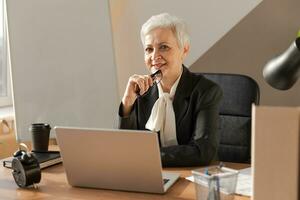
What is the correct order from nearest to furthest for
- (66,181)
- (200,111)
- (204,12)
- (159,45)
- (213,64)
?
(66,181), (200,111), (159,45), (204,12), (213,64)

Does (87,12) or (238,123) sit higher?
(87,12)

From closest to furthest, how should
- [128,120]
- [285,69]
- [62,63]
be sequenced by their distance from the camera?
[285,69]
[128,120]
[62,63]

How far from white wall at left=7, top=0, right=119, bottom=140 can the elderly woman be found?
0.69m

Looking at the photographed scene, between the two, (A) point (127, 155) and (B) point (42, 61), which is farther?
(B) point (42, 61)

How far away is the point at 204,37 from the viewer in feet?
8.00

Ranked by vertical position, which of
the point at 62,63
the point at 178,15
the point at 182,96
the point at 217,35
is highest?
the point at 178,15

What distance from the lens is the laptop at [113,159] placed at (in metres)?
1.28

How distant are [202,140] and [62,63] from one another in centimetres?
130

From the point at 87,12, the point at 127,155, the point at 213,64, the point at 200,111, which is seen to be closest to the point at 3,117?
the point at 87,12

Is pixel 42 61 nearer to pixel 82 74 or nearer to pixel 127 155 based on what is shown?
pixel 82 74

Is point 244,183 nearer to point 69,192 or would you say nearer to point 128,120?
point 69,192

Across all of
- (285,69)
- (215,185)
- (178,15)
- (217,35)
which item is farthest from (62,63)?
(285,69)

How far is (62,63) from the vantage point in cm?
273

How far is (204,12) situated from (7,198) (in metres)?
1.47
